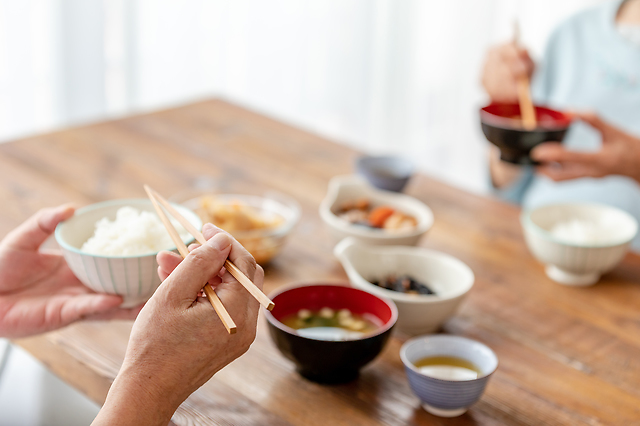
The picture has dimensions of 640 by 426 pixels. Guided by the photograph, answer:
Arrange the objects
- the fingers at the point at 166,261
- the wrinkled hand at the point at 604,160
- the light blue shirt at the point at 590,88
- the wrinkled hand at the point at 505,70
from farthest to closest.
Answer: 1. the light blue shirt at the point at 590,88
2. the wrinkled hand at the point at 505,70
3. the wrinkled hand at the point at 604,160
4. the fingers at the point at 166,261

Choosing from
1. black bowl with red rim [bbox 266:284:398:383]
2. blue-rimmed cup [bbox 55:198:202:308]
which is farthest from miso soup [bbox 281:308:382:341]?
blue-rimmed cup [bbox 55:198:202:308]

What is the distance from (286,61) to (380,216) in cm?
252

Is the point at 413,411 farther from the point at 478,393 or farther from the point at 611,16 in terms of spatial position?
the point at 611,16

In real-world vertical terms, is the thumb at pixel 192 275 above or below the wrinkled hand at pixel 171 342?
Result: above

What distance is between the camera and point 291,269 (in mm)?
1444

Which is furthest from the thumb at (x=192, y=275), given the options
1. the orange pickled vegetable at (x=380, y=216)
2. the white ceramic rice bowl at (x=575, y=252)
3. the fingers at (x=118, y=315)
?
the white ceramic rice bowl at (x=575, y=252)

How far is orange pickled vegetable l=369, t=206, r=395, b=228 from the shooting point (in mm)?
1538

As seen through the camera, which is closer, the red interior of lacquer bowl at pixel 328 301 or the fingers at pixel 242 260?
the fingers at pixel 242 260

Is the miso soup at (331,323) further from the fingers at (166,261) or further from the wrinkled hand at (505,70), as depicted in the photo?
the wrinkled hand at (505,70)

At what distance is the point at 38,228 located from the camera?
43.4 inches

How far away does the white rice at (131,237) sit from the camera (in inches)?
40.4

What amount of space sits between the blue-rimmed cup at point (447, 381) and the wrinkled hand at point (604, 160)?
69 cm

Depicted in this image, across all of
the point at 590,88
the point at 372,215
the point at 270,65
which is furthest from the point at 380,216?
the point at 270,65

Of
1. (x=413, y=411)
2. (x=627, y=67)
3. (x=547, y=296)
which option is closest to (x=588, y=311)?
(x=547, y=296)
